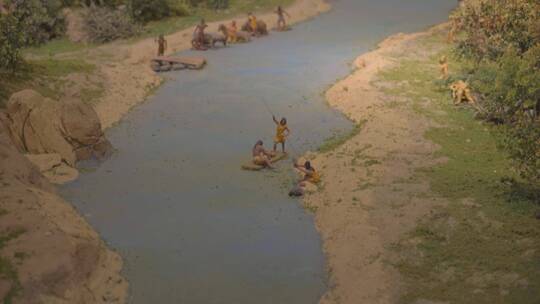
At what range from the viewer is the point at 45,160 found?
1845cm

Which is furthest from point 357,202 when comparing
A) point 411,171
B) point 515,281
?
point 515,281

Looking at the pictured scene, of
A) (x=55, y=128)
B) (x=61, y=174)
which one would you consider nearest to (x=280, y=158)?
(x=61, y=174)

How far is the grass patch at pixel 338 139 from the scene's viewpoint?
20.1 metres

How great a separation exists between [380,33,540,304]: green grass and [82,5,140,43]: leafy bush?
69.7ft

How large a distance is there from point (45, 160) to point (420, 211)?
33.9ft

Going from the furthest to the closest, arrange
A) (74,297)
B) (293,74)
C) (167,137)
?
(293,74) < (167,137) < (74,297)

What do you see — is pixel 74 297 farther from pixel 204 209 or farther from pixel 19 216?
pixel 204 209

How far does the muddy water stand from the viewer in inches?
520

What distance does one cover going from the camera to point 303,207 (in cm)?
1627

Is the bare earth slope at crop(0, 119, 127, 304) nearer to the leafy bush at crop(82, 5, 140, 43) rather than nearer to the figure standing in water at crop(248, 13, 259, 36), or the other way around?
the leafy bush at crop(82, 5, 140, 43)

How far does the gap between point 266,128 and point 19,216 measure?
10.2 meters

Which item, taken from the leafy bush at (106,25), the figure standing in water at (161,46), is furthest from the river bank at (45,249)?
the leafy bush at (106,25)

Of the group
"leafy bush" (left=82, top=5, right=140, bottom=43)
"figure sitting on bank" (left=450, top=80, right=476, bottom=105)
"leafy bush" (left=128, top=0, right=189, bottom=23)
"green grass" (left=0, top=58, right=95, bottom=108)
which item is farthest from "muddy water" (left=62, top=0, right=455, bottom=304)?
"leafy bush" (left=128, top=0, right=189, bottom=23)

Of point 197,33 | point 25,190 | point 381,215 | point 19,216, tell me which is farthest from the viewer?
point 197,33
